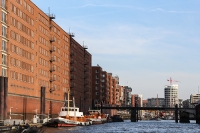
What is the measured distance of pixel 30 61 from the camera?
130 m

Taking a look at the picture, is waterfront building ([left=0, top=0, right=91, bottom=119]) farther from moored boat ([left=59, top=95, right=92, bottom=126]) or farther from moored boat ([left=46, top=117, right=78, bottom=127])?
moored boat ([left=46, top=117, right=78, bottom=127])

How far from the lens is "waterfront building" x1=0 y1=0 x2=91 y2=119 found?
109938 mm

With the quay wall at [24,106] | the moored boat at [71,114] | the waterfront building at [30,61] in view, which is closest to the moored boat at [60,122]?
the moored boat at [71,114]

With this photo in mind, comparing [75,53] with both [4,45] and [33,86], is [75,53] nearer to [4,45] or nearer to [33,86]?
[33,86]

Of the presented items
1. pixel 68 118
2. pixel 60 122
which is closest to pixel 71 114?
pixel 68 118

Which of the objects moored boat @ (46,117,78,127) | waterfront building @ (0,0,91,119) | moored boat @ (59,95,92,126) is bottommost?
moored boat @ (46,117,78,127)

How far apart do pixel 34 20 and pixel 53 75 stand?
29857 mm

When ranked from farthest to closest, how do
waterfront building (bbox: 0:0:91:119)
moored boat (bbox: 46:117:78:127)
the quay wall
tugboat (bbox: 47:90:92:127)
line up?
1. tugboat (bbox: 47:90:92:127)
2. moored boat (bbox: 46:117:78:127)
3. the quay wall
4. waterfront building (bbox: 0:0:91:119)

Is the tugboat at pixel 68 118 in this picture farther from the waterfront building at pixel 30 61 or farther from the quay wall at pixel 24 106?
the quay wall at pixel 24 106

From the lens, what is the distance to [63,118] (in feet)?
398

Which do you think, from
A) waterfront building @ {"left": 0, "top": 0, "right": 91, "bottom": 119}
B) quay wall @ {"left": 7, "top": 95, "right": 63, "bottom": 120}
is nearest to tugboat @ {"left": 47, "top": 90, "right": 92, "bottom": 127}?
waterfront building @ {"left": 0, "top": 0, "right": 91, "bottom": 119}

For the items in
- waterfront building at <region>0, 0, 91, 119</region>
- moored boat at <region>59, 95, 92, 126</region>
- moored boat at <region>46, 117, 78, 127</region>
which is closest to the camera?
waterfront building at <region>0, 0, 91, 119</region>

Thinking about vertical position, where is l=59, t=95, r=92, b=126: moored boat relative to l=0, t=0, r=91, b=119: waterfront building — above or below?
below

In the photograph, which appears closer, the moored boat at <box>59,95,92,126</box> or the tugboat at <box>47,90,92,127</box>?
the tugboat at <box>47,90,92,127</box>
